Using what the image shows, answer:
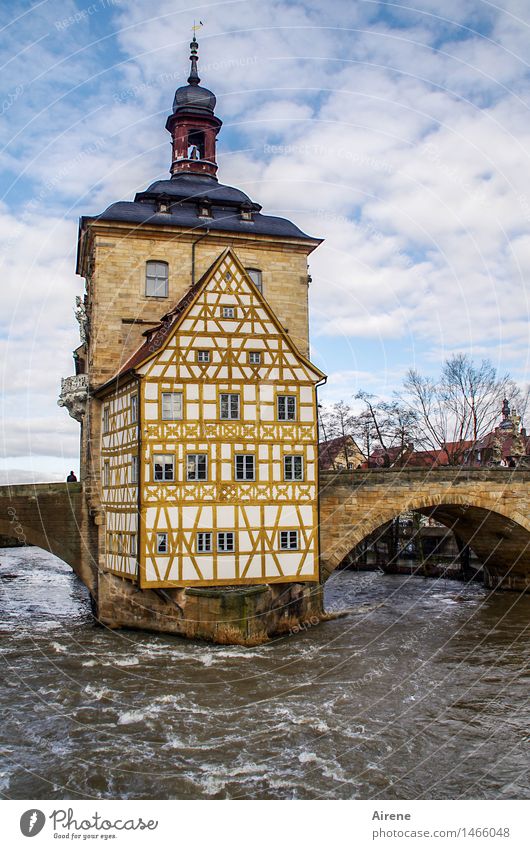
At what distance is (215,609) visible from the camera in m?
20.5

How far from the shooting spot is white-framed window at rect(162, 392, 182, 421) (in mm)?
21766

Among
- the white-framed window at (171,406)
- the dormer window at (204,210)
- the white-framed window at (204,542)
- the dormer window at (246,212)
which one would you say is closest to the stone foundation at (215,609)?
the white-framed window at (204,542)

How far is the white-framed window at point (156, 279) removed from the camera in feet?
86.7

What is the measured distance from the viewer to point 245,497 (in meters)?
22.0

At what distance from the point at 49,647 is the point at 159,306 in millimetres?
11860

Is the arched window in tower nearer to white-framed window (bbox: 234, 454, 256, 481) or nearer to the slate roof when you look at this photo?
the slate roof

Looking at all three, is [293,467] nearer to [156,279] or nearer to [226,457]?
[226,457]

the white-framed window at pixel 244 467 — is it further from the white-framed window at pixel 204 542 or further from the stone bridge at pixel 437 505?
the stone bridge at pixel 437 505

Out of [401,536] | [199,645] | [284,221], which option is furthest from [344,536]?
[401,536]

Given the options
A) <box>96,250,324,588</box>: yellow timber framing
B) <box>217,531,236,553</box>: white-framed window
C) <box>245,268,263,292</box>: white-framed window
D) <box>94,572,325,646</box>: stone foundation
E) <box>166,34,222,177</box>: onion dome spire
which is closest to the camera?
<box>94,572,325,646</box>: stone foundation

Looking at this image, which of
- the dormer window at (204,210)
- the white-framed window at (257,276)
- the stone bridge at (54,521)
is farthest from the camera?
the dormer window at (204,210)

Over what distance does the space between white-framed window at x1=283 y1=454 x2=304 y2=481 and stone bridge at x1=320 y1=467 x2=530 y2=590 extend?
290 centimetres

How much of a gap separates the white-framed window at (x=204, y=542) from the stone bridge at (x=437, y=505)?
526 centimetres

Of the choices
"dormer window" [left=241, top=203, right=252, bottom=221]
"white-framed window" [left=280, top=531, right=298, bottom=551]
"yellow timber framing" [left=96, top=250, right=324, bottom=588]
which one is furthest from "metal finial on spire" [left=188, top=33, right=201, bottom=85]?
"white-framed window" [left=280, top=531, right=298, bottom=551]
